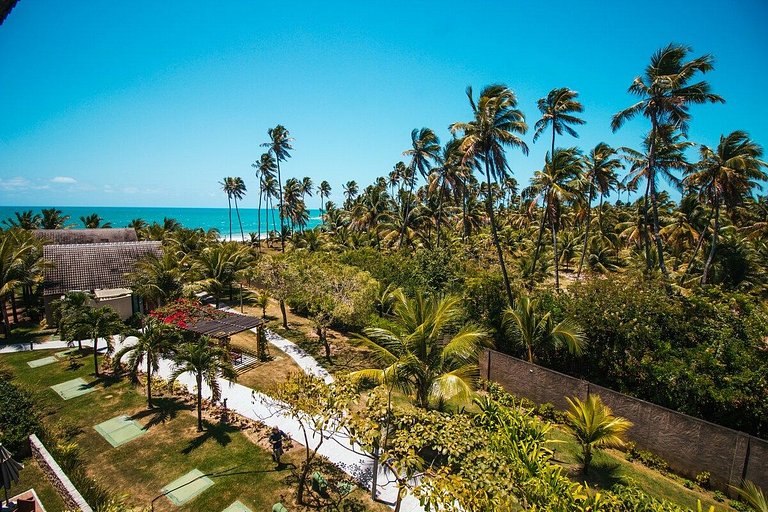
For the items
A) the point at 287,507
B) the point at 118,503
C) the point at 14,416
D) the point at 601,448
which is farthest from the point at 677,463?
the point at 14,416

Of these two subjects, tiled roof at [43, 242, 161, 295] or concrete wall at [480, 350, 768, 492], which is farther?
tiled roof at [43, 242, 161, 295]

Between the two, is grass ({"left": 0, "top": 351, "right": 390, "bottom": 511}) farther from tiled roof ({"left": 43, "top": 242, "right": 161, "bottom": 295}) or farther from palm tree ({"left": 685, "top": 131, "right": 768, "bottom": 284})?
palm tree ({"left": 685, "top": 131, "right": 768, "bottom": 284})

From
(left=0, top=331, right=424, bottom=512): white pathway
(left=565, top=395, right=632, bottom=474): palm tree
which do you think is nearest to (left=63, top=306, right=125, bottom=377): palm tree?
(left=0, top=331, right=424, bottom=512): white pathway

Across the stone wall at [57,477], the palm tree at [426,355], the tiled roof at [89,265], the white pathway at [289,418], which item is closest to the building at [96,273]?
the tiled roof at [89,265]

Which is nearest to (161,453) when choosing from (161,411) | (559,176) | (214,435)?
(214,435)

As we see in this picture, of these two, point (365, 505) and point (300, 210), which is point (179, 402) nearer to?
point (365, 505)
